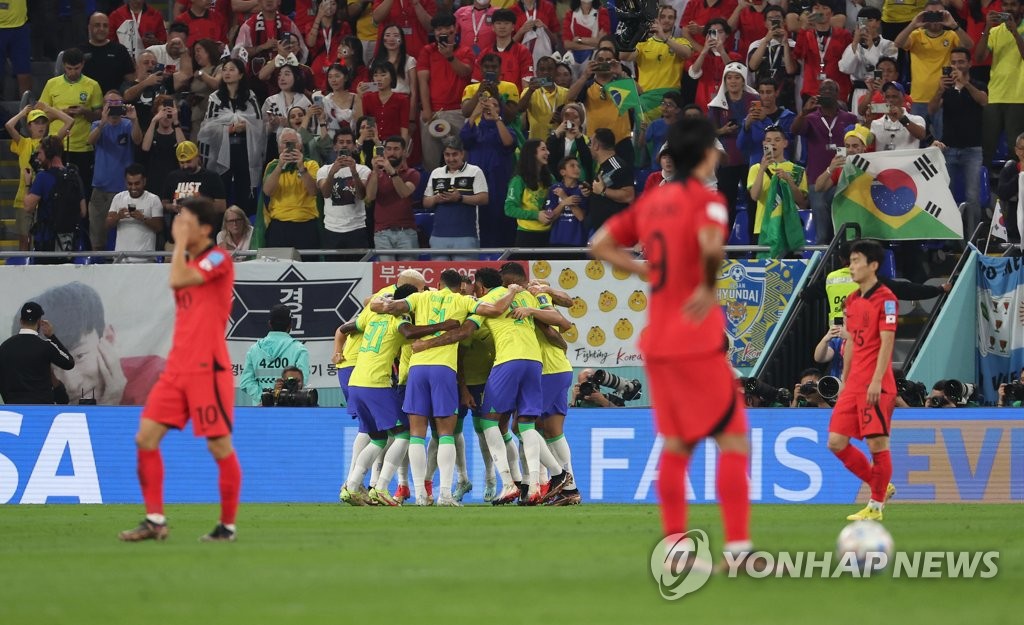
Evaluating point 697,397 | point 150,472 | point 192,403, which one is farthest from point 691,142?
point 150,472

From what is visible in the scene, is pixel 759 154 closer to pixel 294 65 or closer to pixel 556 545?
pixel 294 65

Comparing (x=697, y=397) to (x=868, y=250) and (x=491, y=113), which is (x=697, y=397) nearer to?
(x=868, y=250)

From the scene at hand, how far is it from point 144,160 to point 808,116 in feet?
32.6

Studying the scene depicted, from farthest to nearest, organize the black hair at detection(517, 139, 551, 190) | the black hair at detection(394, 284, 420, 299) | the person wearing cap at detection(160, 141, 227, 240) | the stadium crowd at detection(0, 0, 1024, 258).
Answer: the person wearing cap at detection(160, 141, 227, 240), the stadium crowd at detection(0, 0, 1024, 258), the black hair at detection(517, 139, 551, 190), the black hair at detection(394, 284, 420, 299)

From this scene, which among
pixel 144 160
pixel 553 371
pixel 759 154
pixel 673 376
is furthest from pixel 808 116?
pixel 673 376

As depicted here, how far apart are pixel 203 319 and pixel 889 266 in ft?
41.2

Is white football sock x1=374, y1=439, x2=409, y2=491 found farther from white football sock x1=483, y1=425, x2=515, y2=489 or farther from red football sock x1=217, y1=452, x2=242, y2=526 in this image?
red football sock x1=217, y1=452, x2=242, y2=526

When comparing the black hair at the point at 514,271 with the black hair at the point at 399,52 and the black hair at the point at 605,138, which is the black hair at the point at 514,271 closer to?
the black hair at the point at 605,138

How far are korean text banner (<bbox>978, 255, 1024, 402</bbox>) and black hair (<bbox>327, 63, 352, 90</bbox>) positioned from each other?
9.58 meters

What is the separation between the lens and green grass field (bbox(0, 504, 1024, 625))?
7.07 meters

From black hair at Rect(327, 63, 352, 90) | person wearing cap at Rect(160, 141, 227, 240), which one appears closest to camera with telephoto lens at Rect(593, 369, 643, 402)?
person wearing cap at Rect(160, 141, 227, 240)

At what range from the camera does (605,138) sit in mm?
20703

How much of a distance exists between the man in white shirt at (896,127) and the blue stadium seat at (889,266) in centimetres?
143

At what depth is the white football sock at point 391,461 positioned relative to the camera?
56.8ft
